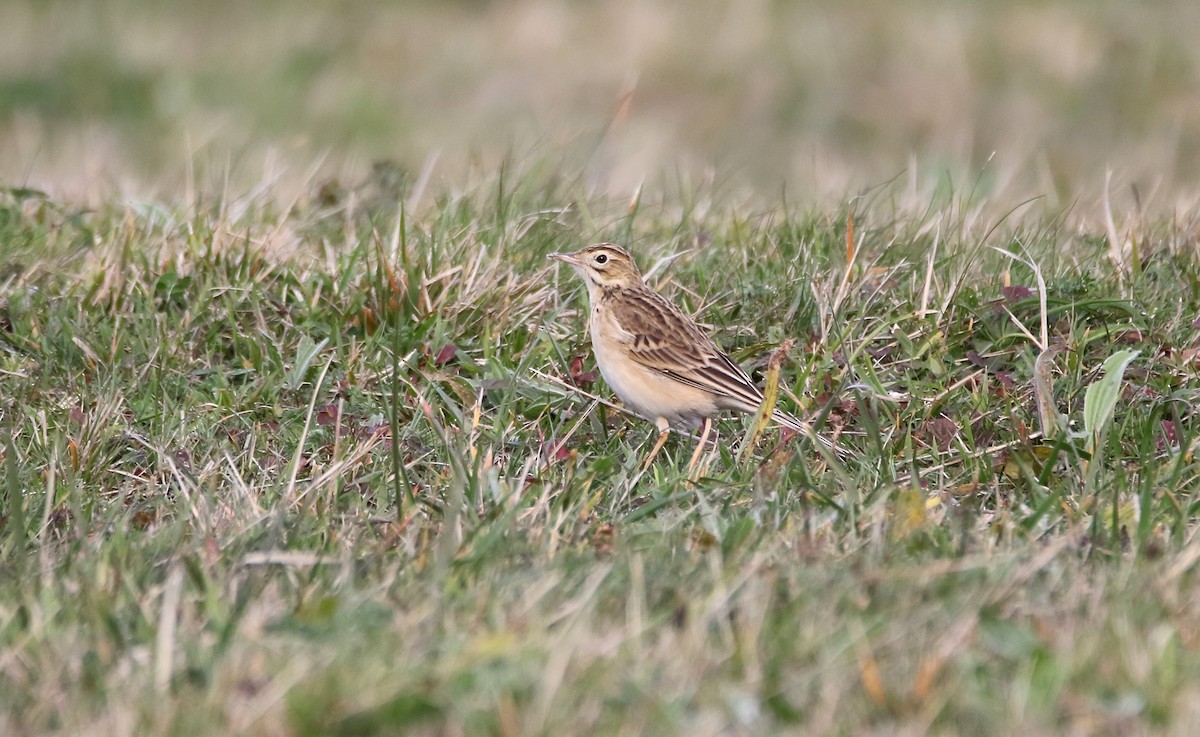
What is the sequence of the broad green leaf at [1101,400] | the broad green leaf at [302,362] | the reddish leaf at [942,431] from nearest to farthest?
the broad green leaf at [1101,400]
the reddish leaf at [942,431]
the broad green leaf at [302,362]

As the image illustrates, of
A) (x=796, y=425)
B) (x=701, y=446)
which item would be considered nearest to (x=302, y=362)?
(x=701, y=446)

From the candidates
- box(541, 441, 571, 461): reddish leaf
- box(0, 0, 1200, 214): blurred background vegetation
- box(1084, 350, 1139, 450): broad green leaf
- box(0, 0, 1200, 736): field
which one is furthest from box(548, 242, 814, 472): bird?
box(0, 0, 1200, 214): blurred background vegetation

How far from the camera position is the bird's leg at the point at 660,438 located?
509cm

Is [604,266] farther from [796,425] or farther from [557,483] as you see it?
[557,483]

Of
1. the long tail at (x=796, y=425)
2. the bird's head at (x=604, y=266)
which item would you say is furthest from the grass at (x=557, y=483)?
the bird's head at (x=604, y=266)

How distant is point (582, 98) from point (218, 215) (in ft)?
25.0

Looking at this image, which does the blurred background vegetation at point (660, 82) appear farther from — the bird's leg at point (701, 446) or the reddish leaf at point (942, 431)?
the reddish leaf at point (942, 431)

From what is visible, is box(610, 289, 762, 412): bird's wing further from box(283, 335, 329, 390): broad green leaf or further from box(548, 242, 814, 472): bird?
box(283, 335, 329, 390): broad green leaf

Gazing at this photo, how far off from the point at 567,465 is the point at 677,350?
0.83m

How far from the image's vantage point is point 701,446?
504 cm

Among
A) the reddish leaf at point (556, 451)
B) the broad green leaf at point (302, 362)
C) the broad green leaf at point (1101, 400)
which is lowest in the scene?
the reddish leaf at point (556, 451)

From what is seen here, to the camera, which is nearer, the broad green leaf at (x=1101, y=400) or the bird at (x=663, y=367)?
the broad green leaf at (x=1101, y=400)

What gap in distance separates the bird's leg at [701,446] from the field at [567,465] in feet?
0.22

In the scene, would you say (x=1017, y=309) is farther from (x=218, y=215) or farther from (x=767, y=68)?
(x=767, y=68)
